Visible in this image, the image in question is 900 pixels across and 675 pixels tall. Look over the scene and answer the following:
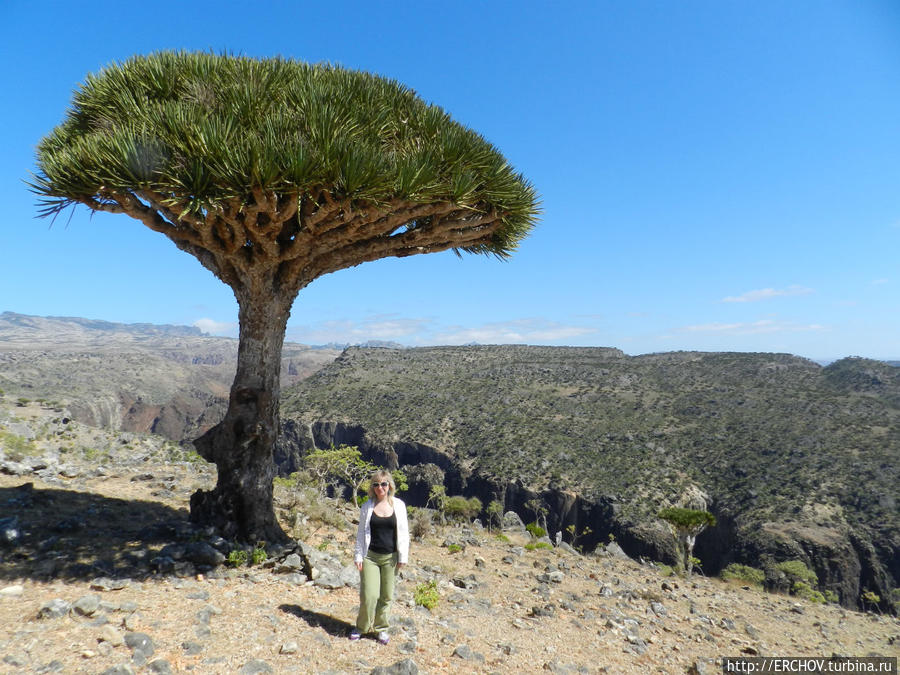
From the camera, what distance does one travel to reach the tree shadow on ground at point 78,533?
5609 millimetres

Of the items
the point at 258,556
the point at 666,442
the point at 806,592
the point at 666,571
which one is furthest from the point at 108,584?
the point at 666,442

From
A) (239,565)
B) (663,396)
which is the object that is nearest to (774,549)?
(663,396)

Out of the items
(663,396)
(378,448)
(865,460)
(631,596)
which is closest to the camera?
→ (631,596)

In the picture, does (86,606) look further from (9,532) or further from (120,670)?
(9,532)

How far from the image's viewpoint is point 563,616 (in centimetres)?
735

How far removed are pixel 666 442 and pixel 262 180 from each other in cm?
5344

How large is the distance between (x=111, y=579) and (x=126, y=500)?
4.69 m

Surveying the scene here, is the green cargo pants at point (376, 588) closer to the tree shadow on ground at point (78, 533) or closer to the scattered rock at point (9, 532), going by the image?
the tree shadow on ground at point (78, 533)

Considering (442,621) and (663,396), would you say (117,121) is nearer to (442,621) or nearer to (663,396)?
(442,621)

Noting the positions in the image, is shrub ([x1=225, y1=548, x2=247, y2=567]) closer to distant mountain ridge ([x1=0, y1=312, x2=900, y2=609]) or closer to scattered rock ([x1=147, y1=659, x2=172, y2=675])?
scattered rock ([x1=147, y1=659, x2=172, y2=675])

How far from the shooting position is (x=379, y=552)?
16.1 ft

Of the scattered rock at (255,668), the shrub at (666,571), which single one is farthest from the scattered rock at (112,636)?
the shrub at (666,571)

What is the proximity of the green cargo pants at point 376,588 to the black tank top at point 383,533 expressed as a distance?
73mm

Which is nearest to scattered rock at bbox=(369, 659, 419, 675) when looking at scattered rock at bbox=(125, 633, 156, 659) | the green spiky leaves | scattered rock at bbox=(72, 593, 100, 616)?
scattered rock at bbox=(125, 633, 156, 659)
